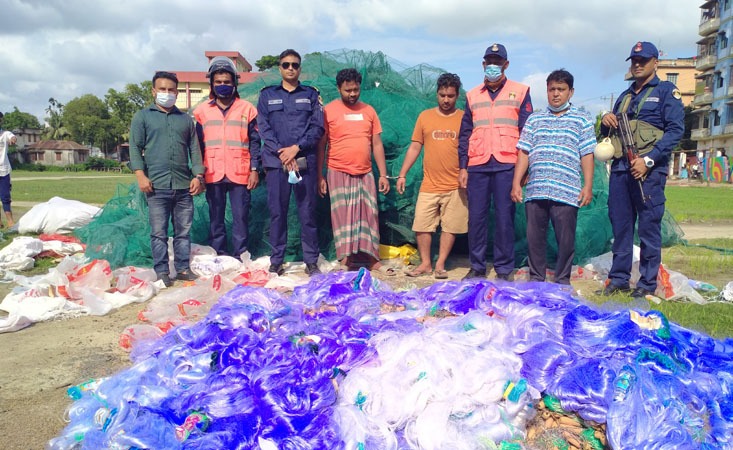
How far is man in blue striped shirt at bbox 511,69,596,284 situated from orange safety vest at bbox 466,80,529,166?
0.26 meters

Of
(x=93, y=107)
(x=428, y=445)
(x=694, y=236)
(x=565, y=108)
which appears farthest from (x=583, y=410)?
(x=93, y=107)

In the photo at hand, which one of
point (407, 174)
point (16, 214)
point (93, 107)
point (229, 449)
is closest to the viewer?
point (229, 449)

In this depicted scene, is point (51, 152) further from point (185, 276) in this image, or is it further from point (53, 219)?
point (185, 276)

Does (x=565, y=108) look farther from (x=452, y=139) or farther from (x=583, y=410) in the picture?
(x=583, y=410)

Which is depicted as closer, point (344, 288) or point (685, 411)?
point (685, 411)

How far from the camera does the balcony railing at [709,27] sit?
44.3 meters

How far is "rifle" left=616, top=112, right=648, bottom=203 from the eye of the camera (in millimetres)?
4336

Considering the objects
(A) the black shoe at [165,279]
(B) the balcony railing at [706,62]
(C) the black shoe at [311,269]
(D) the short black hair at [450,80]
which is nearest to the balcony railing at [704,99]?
(B) the balcony railing at [706,62]

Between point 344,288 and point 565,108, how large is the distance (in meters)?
2.35

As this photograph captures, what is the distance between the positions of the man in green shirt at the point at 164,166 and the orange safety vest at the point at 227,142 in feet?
0.94

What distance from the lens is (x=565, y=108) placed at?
446cm

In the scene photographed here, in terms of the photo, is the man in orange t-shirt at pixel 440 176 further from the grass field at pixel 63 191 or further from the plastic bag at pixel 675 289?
the grass field at pixel 63 191

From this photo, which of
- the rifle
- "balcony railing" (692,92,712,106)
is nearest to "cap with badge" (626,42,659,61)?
the rifle

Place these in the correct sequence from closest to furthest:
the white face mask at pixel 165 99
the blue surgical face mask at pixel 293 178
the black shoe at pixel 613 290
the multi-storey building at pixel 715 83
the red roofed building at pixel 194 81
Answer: the black shoe at pixel 613 290
the white face mask at pixel 165 99
the blue surgical face mask at pixel 293 178
the red roofed building at pixel 194 81
the multi-storey building at pixel 715 83
